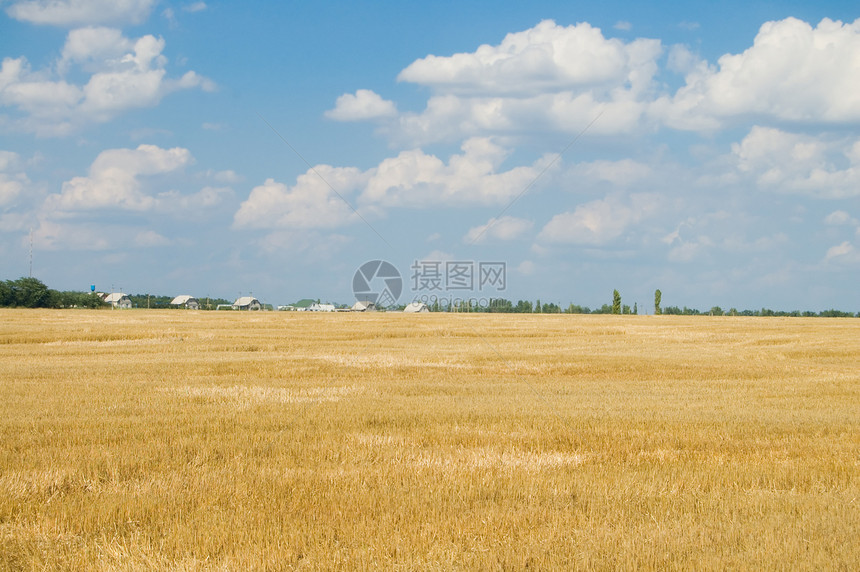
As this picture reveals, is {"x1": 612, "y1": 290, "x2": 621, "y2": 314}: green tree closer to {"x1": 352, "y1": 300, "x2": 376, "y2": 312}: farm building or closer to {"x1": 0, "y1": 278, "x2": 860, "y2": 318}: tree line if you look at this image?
{"x1": 0, "y1": 278, "x2": 860, "y2": 318}: tree line

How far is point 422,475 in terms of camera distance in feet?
29.6

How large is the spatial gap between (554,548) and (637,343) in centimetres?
3899

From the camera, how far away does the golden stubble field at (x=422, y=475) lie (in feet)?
20.9

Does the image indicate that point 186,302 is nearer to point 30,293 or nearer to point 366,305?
point 30,293

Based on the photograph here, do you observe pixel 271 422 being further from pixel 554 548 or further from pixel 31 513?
pixel 554 548

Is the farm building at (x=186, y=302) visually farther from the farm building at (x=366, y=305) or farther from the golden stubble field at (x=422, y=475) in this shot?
the golden stubble field at (x=422, y=475)

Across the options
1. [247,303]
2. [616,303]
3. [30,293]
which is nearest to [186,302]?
[247,303]

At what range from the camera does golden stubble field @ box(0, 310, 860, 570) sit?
6.38 meters

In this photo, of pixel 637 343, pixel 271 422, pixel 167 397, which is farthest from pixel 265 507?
pixel 637 343

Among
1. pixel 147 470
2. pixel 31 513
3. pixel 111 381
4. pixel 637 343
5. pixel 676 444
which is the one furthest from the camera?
pixel 637 343

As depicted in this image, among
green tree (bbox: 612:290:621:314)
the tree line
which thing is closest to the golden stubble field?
the tree line

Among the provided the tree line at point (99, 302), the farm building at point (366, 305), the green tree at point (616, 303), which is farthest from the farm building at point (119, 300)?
the green tree at point (616, 303)

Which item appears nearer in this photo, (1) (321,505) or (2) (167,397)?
(1) (321,505)

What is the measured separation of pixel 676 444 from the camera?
11375mm
